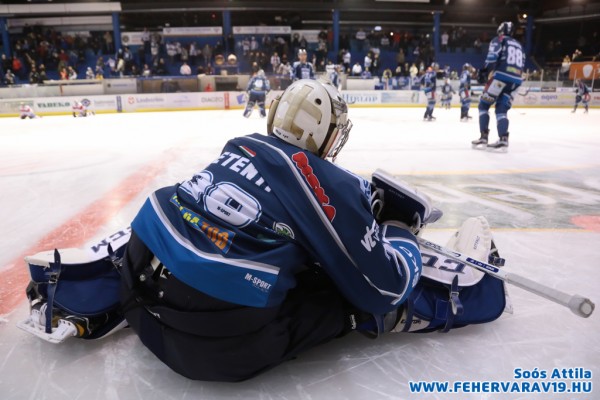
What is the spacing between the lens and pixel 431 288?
160 cm

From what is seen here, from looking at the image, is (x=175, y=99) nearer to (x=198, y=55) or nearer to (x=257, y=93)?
(x=257, y=93)

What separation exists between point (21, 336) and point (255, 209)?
1055 mm

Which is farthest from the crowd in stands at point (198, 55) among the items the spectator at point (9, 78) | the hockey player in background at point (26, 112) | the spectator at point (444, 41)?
the hockey player in background at point (26, 112)

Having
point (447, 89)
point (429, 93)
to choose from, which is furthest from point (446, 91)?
point (429, 93)

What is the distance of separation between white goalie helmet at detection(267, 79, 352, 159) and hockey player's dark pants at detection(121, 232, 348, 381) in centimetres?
45

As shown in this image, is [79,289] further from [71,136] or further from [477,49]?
[477,49]

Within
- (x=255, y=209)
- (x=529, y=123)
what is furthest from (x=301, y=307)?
(x=529, y=123)

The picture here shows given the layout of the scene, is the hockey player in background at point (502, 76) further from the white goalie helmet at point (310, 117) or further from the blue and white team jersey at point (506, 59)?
the white goalie helmet at point (310, 117)

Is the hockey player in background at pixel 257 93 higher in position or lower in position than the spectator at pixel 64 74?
lower

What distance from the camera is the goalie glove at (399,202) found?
1.47m

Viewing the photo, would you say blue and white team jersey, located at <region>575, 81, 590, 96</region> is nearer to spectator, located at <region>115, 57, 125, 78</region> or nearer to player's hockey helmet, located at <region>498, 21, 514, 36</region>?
player's hockey helmet, located at <region>498, 21, 514, 36</region>

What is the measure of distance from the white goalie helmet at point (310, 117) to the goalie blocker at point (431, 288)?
0.22 meters

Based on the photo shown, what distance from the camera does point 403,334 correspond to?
163 cm

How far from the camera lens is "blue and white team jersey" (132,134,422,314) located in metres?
1.20
